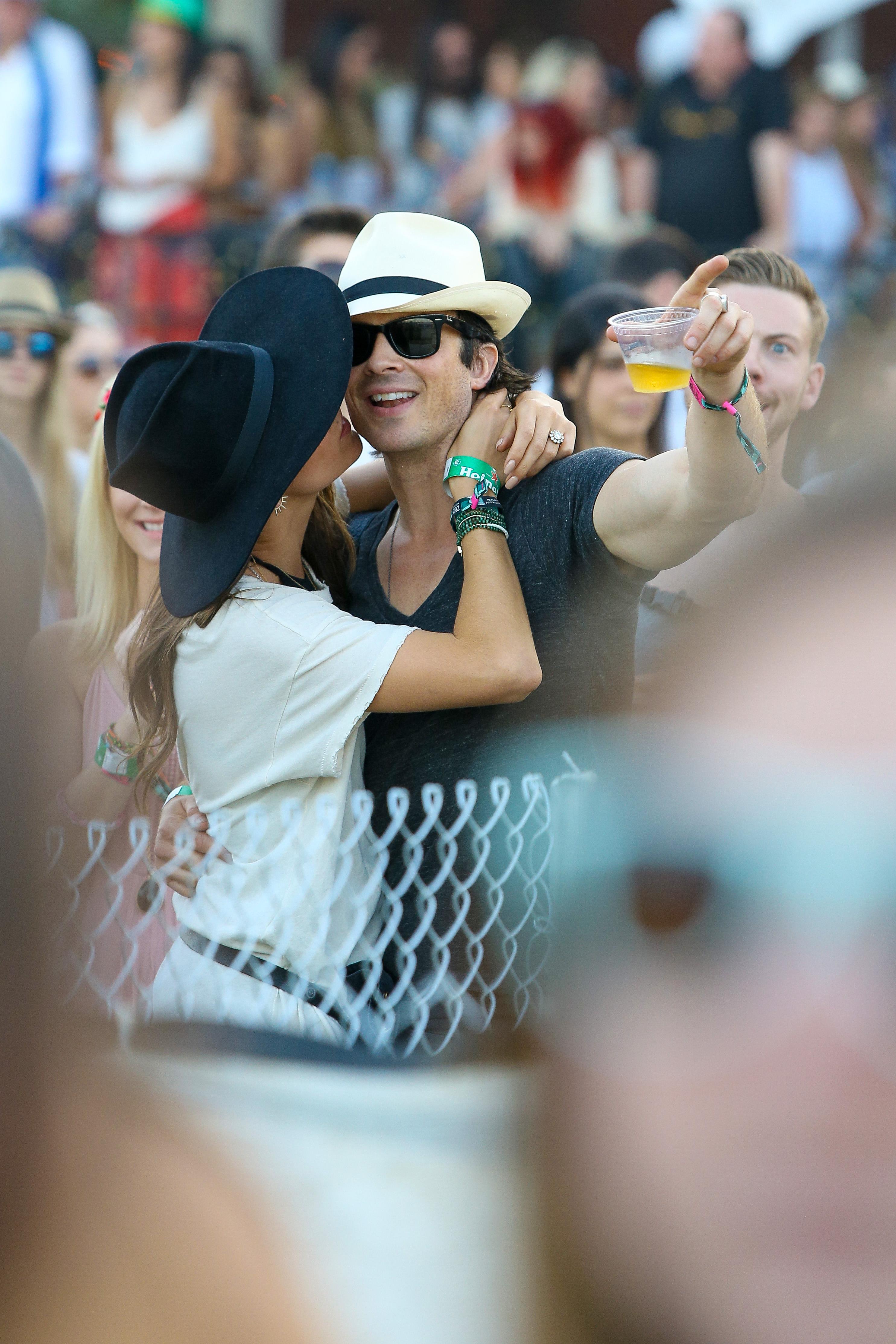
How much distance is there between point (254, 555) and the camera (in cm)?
238

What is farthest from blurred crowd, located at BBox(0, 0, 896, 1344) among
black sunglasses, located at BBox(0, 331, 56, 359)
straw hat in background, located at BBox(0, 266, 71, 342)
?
straw hat in background, located at BBox(0, 266, 71, 342)

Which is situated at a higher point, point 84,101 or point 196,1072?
point 84,101

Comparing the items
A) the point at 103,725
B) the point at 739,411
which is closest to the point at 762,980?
the point at 739,411

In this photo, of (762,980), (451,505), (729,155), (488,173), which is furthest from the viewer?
(488,173)

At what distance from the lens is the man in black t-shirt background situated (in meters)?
7.04

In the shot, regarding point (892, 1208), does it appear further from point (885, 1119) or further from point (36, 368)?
point (36, 368)

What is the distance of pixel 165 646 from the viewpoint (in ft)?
7.46

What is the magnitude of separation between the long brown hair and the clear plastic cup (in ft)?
2.24

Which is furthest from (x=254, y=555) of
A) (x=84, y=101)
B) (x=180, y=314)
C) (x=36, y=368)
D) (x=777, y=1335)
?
(x=84, y=101)

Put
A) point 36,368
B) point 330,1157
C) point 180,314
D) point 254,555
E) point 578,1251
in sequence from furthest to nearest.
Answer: point 180,314 → point 36,368 → point 254,555 → point 330,1157 → point 578,1251

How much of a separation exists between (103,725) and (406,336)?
108 centimetres

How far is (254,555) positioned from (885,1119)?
1.58 m

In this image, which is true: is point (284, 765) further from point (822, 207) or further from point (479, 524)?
point (822, 207)

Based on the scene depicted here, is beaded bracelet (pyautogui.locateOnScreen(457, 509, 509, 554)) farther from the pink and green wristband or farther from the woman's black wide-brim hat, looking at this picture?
the pink and green wristband
